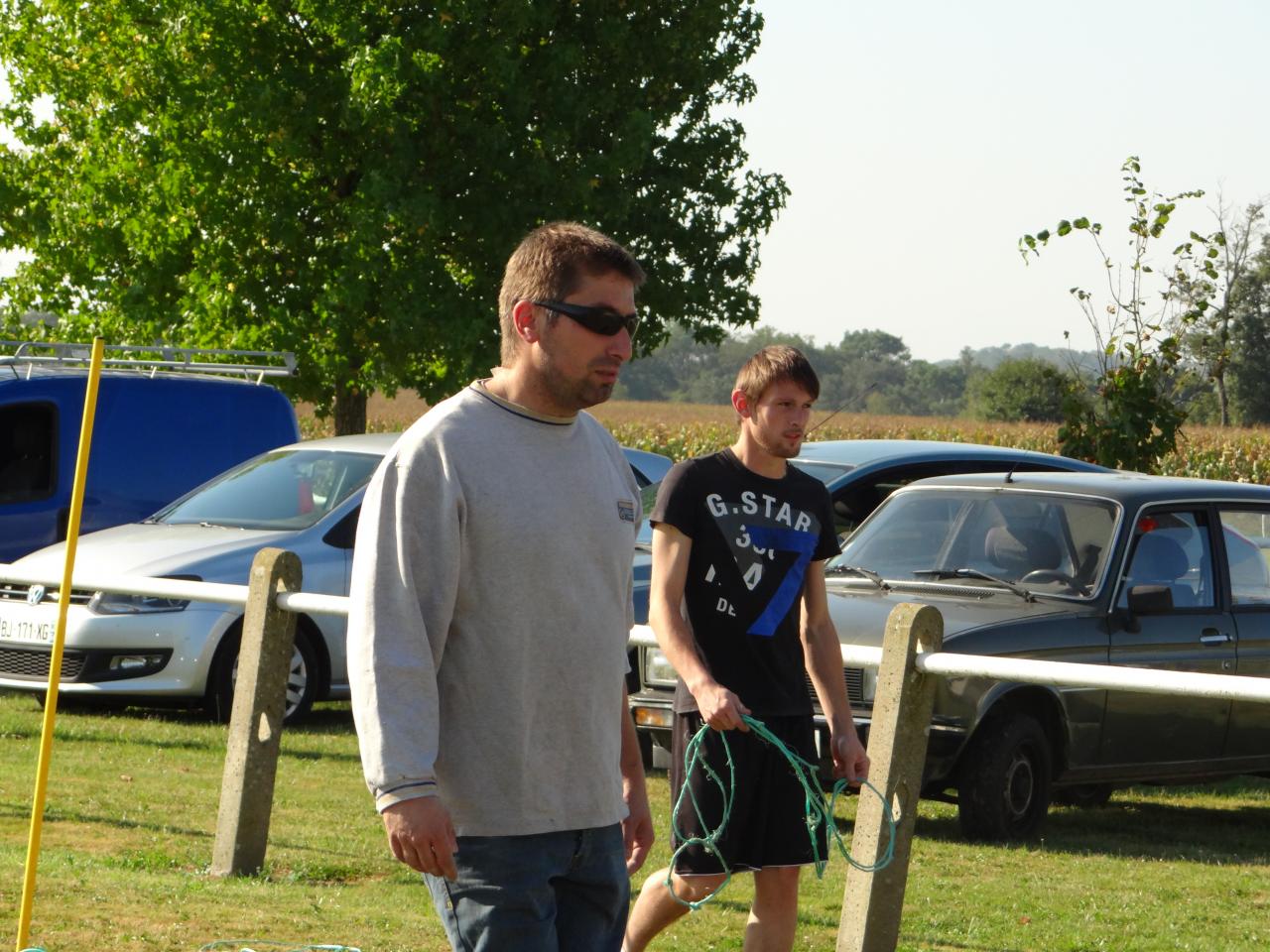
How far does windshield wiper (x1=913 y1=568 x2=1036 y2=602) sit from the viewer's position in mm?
9250

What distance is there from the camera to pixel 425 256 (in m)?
25.8

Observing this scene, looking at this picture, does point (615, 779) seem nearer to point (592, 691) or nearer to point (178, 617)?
point (592, 691)

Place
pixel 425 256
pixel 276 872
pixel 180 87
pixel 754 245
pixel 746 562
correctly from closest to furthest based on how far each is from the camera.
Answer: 1. pixel 746 562
2. pixel 276 872
3. pixel 180 87
4. pixel 425 256
5. pixel 754 245

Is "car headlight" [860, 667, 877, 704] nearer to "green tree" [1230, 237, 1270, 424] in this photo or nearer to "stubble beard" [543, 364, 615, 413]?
"stubble beard" [543, 364, 615, 413]

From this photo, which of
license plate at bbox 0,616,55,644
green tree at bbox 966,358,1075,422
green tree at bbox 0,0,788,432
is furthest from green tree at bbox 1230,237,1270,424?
license plate at bbox 0,616,55,644

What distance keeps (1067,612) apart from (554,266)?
6011 millimetres

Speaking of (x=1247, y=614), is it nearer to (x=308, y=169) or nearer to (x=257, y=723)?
(x=257, y=723)

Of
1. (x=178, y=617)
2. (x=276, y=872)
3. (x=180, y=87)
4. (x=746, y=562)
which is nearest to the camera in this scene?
(x=746, y=562)

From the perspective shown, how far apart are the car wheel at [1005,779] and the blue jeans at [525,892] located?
5.24 m

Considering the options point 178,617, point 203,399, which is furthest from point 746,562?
point 203,399

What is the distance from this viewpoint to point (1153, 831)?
31.7 ft

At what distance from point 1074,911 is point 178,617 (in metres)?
6.04

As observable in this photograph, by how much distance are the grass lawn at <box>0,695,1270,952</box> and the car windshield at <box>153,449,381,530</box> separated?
1.78 meters

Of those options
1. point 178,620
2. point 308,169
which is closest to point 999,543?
point 178,620
